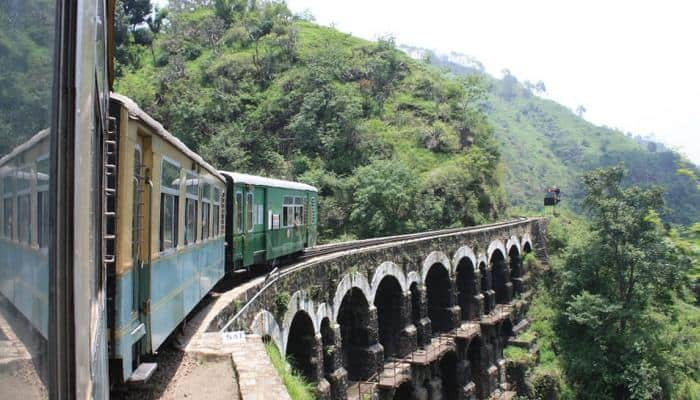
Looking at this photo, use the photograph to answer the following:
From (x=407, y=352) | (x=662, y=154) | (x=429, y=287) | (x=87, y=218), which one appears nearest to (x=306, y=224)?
(x=407, y=352)

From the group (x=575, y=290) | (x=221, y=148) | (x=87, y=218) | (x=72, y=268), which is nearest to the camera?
(x=72, y=268)

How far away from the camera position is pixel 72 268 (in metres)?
1.34

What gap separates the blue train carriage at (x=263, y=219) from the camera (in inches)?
383

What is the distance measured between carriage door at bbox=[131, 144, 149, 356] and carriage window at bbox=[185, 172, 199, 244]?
1.45 m

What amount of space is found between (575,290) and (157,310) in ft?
65.6

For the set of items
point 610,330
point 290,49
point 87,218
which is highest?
point 290,49

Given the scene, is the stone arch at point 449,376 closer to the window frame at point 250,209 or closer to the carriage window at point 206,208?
the window frame at point 250,209

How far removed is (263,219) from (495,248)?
52.5ft

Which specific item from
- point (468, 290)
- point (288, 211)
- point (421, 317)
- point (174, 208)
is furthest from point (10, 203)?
point (468, 290)

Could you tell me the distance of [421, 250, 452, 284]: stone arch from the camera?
17875 mm

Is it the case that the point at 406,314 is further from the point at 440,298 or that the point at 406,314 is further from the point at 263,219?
the point at 263,219

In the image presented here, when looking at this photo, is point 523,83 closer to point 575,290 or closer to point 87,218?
point 575,290

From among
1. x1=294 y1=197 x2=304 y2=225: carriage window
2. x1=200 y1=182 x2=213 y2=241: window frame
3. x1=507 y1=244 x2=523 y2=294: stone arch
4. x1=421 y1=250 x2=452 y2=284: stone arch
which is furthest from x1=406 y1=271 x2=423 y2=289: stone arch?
x1=507 y1=244 x2=523 y2=294: stone arch

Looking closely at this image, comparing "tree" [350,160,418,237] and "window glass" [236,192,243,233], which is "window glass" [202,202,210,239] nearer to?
"window glass" [236,192,243,233]
